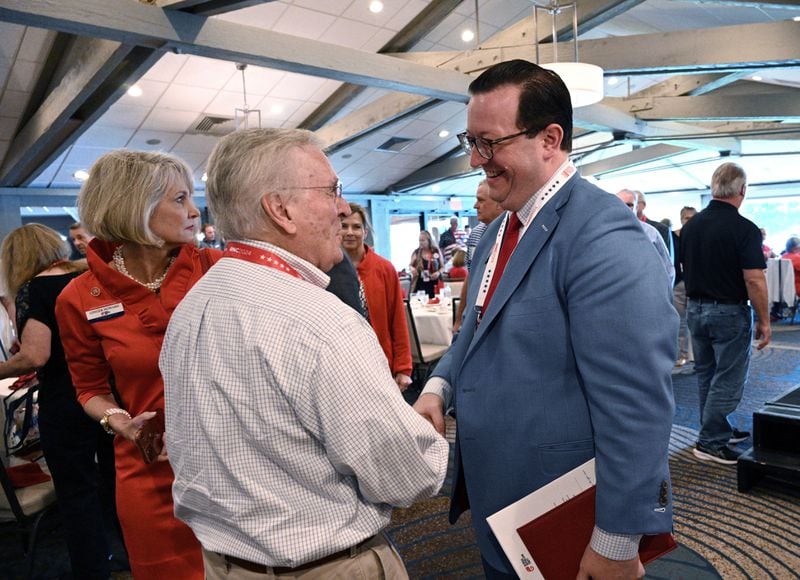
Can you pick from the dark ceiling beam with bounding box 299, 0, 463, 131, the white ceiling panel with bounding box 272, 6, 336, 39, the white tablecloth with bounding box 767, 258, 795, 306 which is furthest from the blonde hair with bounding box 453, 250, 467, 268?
the white tablecloth with bounding box 767, 258, 795, 306

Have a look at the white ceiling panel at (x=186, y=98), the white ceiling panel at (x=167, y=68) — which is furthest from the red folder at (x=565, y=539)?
the white ceiling panel at (x=186, y=98)

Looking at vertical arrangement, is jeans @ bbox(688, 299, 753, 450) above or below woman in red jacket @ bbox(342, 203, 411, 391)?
below

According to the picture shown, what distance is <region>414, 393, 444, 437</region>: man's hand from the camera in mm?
1276

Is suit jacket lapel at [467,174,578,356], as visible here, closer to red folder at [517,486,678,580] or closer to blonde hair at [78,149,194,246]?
red folder at [517,486,678,580]

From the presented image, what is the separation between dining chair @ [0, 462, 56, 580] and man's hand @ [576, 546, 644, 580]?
220cm

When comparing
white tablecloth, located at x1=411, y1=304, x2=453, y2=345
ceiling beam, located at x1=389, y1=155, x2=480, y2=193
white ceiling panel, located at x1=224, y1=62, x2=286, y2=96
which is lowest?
white tablecloth, located at x1=411, y1=304, x2=453, y2=345

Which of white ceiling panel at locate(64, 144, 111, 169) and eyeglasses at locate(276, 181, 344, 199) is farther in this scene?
white ceiling panel at locate(64, 144, 111, 169)

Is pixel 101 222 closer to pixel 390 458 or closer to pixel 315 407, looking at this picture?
pixel 315 407

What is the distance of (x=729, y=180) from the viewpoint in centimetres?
322

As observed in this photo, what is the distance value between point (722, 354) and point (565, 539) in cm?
280

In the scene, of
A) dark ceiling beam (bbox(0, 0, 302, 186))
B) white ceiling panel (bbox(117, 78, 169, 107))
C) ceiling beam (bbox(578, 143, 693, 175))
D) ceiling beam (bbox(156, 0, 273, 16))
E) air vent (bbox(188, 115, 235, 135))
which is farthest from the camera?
ceiling beam (bbox(578, 143, 693, 175))

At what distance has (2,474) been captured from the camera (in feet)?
6.94

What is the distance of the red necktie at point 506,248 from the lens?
1260mm

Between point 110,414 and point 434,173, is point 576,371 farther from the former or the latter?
point 434,173
